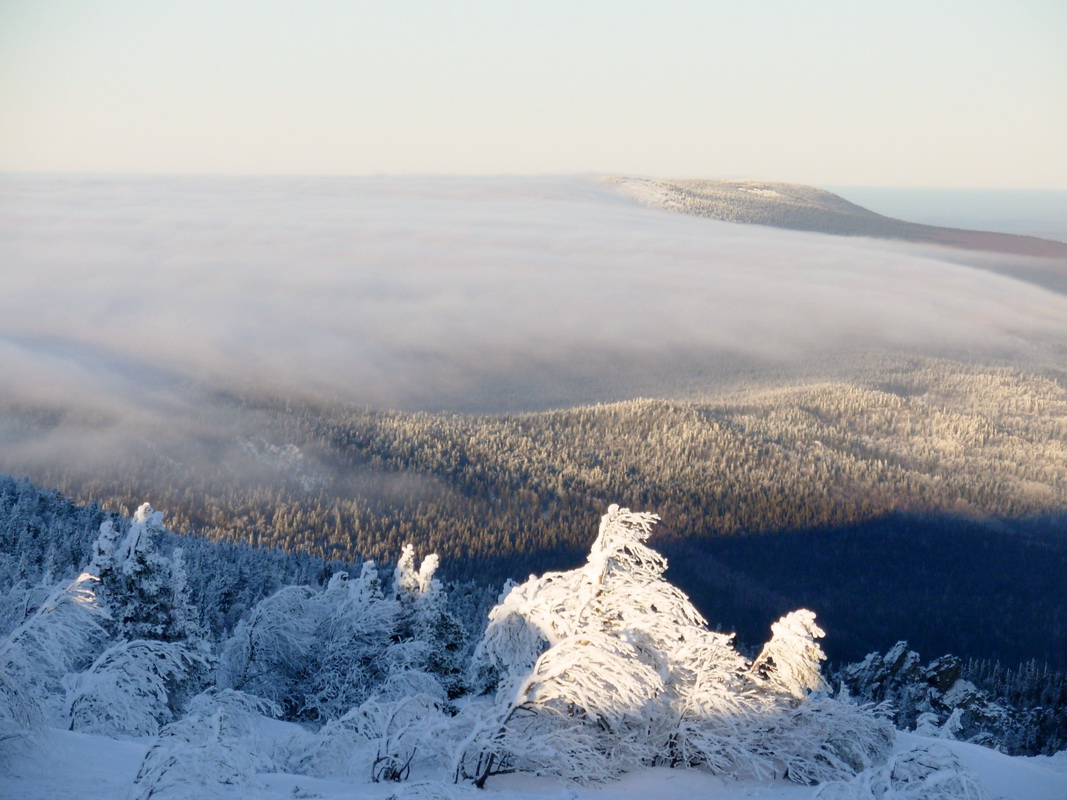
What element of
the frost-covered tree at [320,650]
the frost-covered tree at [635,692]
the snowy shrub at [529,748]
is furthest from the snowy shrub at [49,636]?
the frost-covered tree at [320,650]

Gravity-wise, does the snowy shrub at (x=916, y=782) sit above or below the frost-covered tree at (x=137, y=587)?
above

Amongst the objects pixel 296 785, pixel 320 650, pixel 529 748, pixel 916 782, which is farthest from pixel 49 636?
pixel 320 650

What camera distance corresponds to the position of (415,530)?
196 meters

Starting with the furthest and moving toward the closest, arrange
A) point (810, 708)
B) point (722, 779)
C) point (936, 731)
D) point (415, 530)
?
point (415, 530) < point (936, 731) < point (810, 708) < point (722, 779)

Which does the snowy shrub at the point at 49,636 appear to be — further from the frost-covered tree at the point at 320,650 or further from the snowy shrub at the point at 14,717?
the frost-covered tree at the point at 320,650

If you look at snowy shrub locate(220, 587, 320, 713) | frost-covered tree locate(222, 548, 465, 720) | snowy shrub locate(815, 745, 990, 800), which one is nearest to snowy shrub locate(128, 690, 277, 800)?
snowy shrub locate(815, 745, 990, 800)

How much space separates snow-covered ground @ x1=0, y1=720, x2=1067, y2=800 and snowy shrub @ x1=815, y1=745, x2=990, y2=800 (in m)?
0.52

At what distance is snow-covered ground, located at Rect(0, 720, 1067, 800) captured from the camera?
50.7 feet

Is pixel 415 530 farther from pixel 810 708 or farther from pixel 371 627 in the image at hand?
pixel 810 708

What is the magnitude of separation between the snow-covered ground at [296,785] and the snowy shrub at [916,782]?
520 mm

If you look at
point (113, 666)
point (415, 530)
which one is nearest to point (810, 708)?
point (113, 666)

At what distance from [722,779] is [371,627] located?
1765 cm

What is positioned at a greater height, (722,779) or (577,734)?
(577,734)

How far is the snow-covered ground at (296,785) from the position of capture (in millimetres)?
15445
